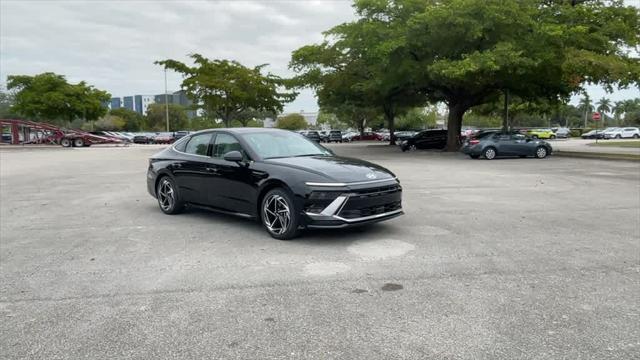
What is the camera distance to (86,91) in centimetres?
5809

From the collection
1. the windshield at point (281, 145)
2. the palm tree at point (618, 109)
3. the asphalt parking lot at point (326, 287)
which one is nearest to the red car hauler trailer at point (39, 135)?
the asphalt parking lot at point (326, 287)

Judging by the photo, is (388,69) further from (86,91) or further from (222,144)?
(86,91)

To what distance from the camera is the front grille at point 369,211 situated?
21.0 ft

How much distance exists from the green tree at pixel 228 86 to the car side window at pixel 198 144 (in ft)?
114

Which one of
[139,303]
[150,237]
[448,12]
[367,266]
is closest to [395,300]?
[367,266]

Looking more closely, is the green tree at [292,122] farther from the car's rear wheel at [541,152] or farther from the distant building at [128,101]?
the car's rear wheel at [541,152]

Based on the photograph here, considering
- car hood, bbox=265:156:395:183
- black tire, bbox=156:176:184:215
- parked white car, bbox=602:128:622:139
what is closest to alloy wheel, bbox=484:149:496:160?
car hood, bbox=265:156:395:183

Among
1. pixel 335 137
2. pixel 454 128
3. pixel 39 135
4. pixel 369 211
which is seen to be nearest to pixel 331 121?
pixel 335 137

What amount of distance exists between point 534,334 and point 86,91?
6173cm

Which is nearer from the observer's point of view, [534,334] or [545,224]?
[534,334]

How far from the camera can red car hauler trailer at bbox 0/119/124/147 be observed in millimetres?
43500

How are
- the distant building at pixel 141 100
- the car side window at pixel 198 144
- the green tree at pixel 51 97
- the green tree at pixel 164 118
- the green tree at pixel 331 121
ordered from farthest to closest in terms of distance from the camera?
the distant building at pixel 141 100 → the green tree at pixel 331 121 → the green tree at pixel 164 118 → the green tree at pixel 51 97 → the car side window at pixel 198 144

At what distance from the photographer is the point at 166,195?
29.2 feet

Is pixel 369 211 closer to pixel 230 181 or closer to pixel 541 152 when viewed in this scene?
pixel 230 181
